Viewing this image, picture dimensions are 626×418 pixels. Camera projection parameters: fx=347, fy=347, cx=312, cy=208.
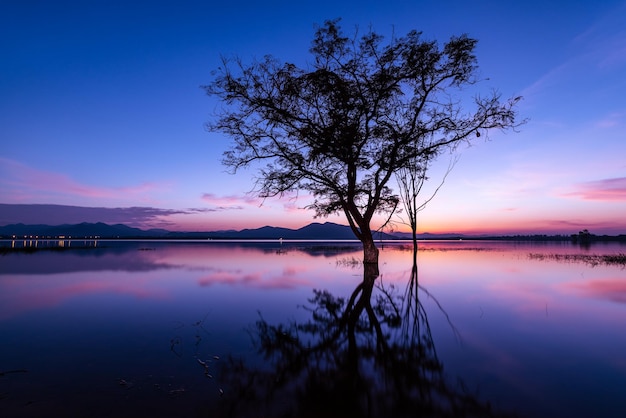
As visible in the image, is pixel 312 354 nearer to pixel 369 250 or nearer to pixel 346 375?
pixel 346 375

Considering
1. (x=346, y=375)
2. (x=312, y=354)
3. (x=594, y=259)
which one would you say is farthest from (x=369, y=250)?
(x=594, y=259)

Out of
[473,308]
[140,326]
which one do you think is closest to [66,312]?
[140,326]

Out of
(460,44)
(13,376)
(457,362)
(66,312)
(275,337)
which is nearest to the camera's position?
(13,376)

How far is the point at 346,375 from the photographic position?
5.90 m

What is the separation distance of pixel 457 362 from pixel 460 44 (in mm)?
18424

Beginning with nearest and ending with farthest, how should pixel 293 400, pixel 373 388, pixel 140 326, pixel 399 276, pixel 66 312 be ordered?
pixel 293 400 < pixel 373 388 < pixel 140 326 < pixel 66 312 < pixel 399 276

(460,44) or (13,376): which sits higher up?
(460,44)

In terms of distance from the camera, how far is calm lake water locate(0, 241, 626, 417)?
487 cm

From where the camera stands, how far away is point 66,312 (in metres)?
11.4

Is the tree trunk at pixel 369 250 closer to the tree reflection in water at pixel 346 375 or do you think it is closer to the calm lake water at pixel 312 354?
the calm lake water at pixel 312 354

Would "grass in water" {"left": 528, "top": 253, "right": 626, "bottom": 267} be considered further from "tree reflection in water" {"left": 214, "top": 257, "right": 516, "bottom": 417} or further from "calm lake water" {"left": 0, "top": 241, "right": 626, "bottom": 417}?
"tree reflection in water" {"left": 214, "top": 257, "right": 516, "bottom": 417}

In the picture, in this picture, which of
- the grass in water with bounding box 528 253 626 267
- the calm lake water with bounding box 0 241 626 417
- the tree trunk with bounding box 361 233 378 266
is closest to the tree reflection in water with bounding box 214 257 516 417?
the calm lake water with bounding box 0 241 626 417

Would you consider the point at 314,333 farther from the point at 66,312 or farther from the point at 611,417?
the point at 66,312

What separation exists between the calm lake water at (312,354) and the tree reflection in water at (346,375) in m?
0.03
